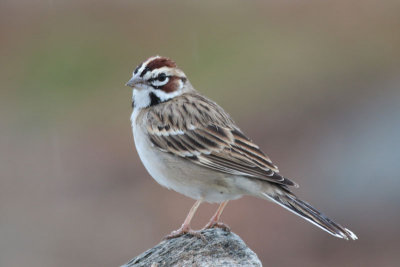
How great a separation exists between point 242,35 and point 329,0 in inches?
270

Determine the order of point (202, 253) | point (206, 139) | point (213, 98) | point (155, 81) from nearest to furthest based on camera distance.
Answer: point (202, 253) < point (206, 139) < point (155, 81) < point (213, 98)

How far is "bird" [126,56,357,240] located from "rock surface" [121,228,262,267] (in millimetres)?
197

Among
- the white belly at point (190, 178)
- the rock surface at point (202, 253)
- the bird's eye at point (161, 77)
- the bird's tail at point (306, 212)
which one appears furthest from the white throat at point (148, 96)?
the rock surface at point (202, 253)

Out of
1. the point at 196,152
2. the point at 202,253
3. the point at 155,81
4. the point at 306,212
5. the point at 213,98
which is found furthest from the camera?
the point at 213,98

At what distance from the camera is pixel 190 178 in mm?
9133

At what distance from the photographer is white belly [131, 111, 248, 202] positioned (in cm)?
906

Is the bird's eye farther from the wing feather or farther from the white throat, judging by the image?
the wing feather

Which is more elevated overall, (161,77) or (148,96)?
(161,77)

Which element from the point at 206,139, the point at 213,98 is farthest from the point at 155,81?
the point at 213,98

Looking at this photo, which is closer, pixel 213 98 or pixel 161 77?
pixel 161 77

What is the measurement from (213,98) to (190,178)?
1486cm

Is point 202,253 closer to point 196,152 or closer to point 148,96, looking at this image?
point 196,152

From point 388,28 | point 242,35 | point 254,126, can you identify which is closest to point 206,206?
point 254,126

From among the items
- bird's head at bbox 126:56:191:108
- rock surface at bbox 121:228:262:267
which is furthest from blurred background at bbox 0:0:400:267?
rock surface at bbox 121:228:262:267
